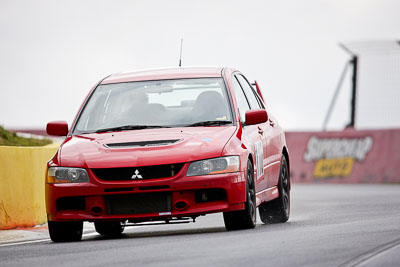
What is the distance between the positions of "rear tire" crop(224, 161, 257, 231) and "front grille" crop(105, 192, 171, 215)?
667mm

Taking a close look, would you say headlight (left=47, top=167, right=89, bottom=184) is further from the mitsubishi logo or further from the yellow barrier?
the yellow barrier

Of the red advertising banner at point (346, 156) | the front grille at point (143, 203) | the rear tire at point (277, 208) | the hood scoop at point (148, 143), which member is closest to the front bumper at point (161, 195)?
the front grille at point (143, 203)

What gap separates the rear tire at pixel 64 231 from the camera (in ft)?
34.6

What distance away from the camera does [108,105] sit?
1155 centimetres

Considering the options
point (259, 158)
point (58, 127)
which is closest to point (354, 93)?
point (259, 158)

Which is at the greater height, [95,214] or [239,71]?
[239,71]

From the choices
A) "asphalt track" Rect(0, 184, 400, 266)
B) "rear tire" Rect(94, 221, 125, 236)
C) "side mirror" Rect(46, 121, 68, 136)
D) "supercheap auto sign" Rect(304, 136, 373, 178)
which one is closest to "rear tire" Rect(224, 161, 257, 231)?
"asphalt track" Rect(0, 184, 400, 266)

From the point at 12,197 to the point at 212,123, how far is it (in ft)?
11.1

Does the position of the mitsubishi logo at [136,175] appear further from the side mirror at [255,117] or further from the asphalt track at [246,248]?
the side mirror at [255,117]

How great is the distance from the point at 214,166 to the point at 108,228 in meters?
2.36

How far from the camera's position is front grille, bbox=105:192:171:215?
397 inches

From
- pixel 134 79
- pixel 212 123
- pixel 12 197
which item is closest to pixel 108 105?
pixel 134 79

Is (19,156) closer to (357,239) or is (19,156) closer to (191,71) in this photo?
(191,71)

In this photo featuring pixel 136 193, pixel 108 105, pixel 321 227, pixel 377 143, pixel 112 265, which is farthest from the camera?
pixel 377 143
